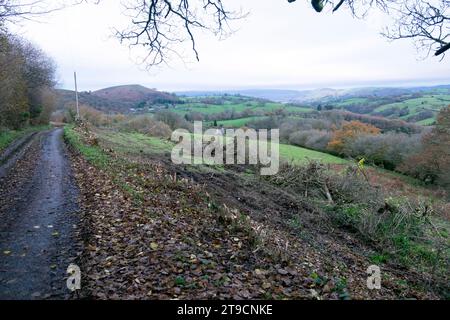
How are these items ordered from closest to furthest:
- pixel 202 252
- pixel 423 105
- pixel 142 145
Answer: pixel 202 252 → pixel 142 145 → pixel 423 105

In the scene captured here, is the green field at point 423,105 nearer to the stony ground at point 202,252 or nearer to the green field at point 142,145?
the green field at point 142,145

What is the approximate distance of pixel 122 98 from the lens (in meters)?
99.9

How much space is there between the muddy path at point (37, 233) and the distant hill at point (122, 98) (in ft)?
220

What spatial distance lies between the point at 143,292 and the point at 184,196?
579cm

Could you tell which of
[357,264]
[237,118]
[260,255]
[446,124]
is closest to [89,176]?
[260,255]

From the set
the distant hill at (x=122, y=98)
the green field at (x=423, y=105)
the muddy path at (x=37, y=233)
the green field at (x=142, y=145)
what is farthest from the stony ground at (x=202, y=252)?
the distant hill at (x=122, y=98)

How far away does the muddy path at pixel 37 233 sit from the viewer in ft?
16.1

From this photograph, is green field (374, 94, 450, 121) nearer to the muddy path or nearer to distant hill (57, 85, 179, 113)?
the muddy path

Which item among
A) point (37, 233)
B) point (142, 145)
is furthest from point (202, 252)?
point (142, 145)

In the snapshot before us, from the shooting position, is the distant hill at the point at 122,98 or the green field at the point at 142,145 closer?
the green field at the point at 142,145

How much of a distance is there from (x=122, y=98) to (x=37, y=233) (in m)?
98.9

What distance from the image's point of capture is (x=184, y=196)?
404 inches

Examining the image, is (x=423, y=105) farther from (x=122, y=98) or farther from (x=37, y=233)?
(x=122, y=98)

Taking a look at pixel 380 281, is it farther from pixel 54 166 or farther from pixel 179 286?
pixel 54 166
